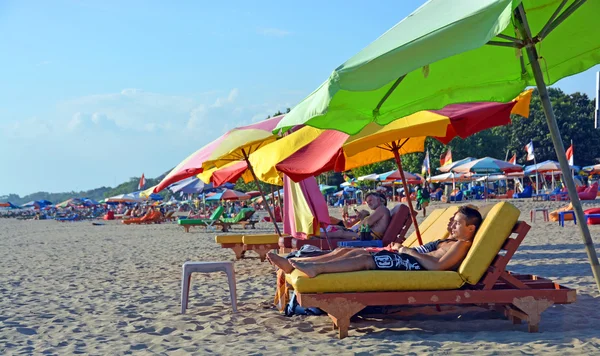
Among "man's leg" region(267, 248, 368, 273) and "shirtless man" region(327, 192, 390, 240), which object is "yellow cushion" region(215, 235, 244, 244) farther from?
"man's leg" region(267, 248, 368, 273)

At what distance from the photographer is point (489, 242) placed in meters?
5.01

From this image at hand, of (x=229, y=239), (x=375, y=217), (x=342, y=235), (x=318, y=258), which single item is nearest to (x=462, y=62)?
(x=318, y=258)

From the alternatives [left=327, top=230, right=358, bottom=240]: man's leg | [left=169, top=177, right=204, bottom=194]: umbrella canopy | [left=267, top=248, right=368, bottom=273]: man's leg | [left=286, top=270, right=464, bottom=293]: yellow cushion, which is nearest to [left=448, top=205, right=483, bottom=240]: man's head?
[left=286, top=270, right=464, bottom=293]: yellow cushion

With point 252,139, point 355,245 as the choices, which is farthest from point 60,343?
point 252,139

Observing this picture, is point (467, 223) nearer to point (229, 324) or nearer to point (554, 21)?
point (554, 21)

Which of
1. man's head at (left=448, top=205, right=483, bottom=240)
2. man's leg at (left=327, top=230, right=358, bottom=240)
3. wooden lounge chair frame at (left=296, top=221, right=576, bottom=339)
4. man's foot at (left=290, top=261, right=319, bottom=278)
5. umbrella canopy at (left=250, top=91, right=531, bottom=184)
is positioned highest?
umbrella canopy at (left=250, top=91, right=531, bottom=184)

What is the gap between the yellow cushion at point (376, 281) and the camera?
16.0ft

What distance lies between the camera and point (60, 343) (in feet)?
16.8

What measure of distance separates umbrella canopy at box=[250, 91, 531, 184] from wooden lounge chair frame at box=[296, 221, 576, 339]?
77.0 inches

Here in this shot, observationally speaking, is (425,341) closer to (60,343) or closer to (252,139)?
(60,343)

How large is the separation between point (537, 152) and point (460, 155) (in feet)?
26.7

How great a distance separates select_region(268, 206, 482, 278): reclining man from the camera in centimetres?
498

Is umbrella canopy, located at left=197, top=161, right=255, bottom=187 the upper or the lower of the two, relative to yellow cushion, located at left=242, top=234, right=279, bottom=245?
upper

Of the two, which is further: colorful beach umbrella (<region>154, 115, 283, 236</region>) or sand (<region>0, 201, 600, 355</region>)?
colorful beach umbrella (<region>154, 115, 283, 236</region>)
